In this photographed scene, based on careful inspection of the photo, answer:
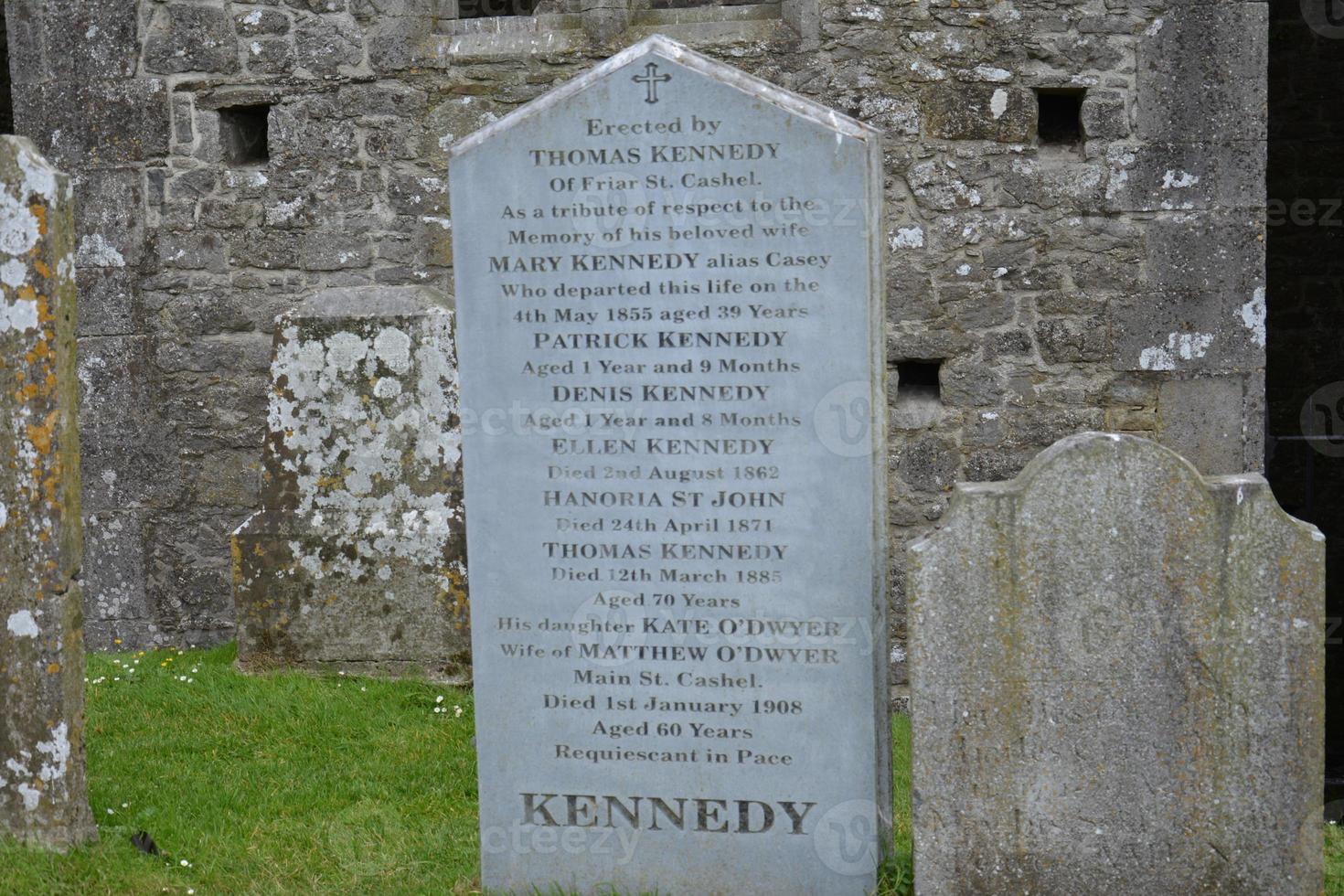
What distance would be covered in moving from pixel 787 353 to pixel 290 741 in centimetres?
238

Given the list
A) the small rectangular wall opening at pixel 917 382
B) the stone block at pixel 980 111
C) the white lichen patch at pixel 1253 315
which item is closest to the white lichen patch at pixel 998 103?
the stone block at pixel 980 111

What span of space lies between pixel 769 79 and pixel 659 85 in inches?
108

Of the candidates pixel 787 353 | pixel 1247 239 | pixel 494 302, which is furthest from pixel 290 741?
pixel 1247 239

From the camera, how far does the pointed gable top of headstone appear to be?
10.4 feet

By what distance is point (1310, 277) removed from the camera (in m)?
9.63

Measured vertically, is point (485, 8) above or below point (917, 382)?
above

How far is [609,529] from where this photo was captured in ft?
10.9

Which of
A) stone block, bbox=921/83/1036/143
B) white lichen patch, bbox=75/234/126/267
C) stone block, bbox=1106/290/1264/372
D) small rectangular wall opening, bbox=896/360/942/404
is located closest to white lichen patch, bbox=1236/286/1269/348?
stone block, bbox=1106/290/1264/372

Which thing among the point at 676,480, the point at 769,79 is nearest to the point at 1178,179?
the point at 769,79

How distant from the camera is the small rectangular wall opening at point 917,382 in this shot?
603 centimetres

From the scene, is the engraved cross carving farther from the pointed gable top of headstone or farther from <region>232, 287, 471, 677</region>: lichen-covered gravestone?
<region>232, 287, 471, 677</region>: lichen-covered gravestone

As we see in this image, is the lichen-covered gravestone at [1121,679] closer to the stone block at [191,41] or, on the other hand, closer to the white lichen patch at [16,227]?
the white lichen patch at [16,227]

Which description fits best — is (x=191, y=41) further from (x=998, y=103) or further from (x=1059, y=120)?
(x=1059, y=120)

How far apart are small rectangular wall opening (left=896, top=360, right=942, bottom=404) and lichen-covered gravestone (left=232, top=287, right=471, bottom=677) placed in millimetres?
1969
